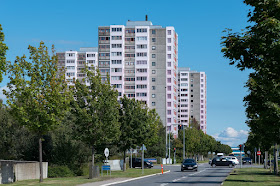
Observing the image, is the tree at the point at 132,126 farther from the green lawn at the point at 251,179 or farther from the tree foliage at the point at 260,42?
the tree foliage at the point at 260,42

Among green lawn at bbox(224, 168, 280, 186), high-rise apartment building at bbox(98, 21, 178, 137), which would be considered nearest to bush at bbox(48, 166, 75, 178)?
green lawn at bbox(224, 168, 280, 186)

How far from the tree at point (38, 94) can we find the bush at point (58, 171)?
8261mm

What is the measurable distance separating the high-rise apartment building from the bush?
4175 inches

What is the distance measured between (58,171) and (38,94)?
34.9ft

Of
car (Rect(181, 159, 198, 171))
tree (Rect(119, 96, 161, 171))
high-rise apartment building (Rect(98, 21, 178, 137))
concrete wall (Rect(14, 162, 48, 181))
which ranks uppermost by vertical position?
high-rise apartment building (Rect(98, 21, 178, 137))

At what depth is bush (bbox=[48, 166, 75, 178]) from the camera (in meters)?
40.8

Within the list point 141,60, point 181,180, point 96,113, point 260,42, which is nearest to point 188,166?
point 96,113

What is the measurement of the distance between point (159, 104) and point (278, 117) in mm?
116114

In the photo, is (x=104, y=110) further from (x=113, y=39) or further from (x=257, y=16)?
(x=113, y=39)

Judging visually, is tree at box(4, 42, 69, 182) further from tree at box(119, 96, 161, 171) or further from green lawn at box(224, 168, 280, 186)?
tree at box(119, 96, 161, 171)

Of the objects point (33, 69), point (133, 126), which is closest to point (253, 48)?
point (33, 69)

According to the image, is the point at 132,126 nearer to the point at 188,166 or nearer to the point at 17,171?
the point at 188,166

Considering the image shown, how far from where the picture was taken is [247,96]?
30.4 metres

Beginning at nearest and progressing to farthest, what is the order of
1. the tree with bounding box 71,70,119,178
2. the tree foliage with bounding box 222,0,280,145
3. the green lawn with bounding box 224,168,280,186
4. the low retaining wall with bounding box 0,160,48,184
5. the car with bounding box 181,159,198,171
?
the tree foliage with bounding box 222,0,280,145 < the green lawn with bounding box 224,168,280,186 < the low retaining wall with bounding box 0,160,48,184 < the tree with bounding box 71,70,119,178 < the car with bounding box 181,159,198,171
